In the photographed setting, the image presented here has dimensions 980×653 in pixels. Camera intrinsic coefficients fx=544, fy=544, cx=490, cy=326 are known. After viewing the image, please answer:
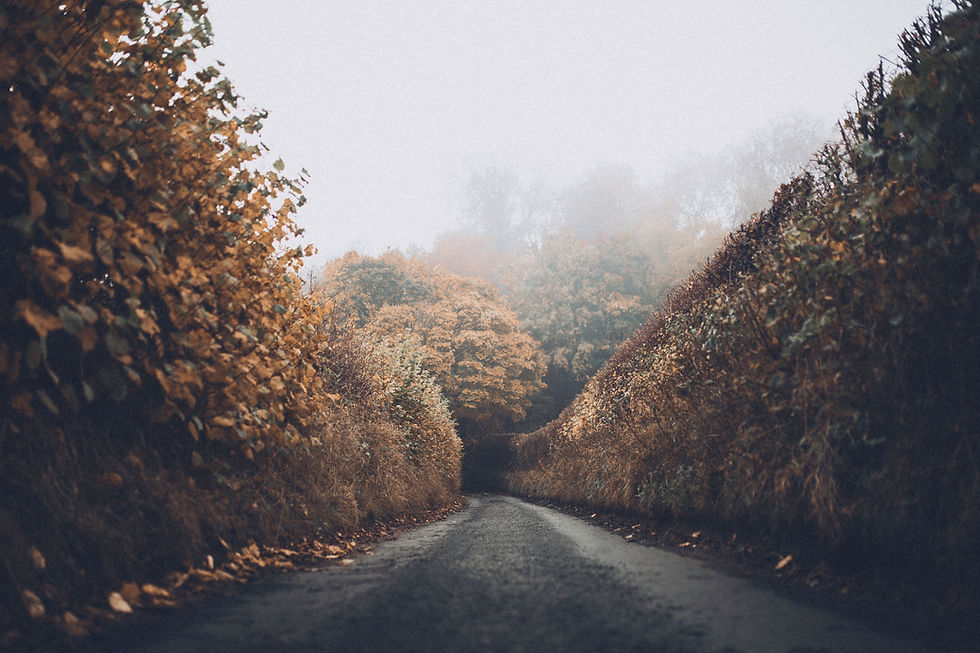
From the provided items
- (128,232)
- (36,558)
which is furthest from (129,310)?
(36,558)

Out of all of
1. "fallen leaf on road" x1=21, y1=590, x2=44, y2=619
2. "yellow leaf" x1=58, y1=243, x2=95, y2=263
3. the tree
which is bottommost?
"fallen leaf on road" x1=21, y1=590, x2=44, y2=619

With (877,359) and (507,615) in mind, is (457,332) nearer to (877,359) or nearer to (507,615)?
(877,359)

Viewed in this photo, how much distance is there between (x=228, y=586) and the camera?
2.89 metres

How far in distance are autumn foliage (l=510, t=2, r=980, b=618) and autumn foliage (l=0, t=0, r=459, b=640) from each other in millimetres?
3582

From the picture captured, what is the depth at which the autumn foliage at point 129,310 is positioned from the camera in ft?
7.64

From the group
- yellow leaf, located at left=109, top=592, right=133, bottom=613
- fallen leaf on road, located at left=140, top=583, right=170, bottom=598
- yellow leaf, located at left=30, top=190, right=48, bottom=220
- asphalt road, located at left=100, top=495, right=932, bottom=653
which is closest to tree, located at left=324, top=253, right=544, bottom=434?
asphalt road, located at left=100, top=495, right=932, bottom=653

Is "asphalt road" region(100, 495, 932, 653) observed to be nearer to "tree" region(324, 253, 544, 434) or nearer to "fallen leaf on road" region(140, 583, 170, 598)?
"fallen leaf on road" region(140, 583, 170, 598)

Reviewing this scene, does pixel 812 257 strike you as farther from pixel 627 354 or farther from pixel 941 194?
pixel 627 354

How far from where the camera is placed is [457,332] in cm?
3094

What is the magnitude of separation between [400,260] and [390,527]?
27.2 meters

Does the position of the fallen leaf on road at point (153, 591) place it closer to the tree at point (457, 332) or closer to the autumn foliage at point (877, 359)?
the autumn foliage at point (877, 359)

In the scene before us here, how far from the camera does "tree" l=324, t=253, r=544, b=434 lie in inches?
1164

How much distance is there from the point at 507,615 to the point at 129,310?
248cm

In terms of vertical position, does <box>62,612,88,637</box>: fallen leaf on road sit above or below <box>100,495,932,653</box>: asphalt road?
above
